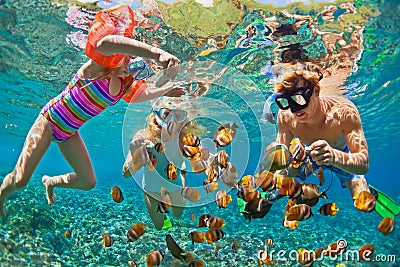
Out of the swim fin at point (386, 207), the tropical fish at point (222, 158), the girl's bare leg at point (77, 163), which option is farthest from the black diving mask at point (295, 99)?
the girl's bare leg at point (77, 163)

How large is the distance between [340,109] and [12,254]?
334 inches

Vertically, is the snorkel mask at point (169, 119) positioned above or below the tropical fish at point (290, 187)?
above

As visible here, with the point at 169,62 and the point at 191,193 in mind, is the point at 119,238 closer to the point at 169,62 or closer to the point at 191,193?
the point at 191,193

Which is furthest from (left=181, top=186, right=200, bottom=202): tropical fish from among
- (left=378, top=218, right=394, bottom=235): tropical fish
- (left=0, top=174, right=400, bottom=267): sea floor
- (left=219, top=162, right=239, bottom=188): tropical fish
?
(left=0, top=174, right=400, bottom=267): sea floor

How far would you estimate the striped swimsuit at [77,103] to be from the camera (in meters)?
5.13

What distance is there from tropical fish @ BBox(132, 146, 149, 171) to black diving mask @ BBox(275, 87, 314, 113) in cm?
245

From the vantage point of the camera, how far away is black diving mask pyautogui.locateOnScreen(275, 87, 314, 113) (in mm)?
5156

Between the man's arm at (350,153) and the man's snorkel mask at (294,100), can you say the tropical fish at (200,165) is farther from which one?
the man's arm at (350,153)

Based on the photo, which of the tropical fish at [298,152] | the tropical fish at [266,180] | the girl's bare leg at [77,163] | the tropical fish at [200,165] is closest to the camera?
the tropical fish at [298,152]

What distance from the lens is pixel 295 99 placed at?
518 centimetres

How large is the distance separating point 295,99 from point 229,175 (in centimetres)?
177

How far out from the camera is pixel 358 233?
1410 centimetres

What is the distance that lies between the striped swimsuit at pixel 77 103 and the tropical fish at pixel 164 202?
6.53 feet

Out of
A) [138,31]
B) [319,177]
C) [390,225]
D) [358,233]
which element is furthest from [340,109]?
[358,233]
